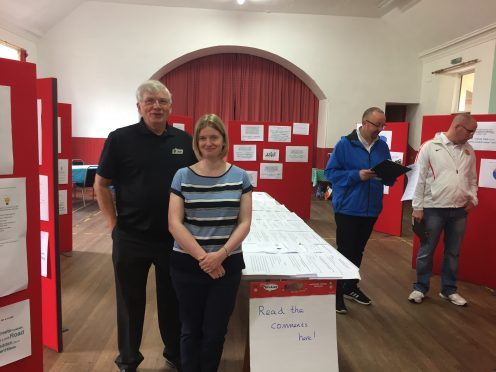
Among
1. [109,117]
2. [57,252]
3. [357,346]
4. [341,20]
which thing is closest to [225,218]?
[57,252]

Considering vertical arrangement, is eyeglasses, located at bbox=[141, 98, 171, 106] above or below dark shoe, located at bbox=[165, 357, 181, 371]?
above

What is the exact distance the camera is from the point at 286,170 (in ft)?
19.6

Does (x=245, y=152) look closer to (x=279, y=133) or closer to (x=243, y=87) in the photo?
(x=279, y=133)

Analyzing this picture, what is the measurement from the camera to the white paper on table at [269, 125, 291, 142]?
5.85 m

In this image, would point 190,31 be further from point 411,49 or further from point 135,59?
point 411,49

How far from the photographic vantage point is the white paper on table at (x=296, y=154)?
19.5 feet

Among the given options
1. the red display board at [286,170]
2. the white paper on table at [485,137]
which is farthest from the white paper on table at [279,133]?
the white paper on table at [485,137]

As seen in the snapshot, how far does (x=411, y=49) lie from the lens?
324 inches

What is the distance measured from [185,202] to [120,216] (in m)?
0.45

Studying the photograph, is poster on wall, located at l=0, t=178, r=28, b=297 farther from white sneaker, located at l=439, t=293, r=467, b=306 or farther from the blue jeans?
white sneaker, located at l=439, t=293, r=467, b=306

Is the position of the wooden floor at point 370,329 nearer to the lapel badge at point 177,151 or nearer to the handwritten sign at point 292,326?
the handwritten sign at point 292,326

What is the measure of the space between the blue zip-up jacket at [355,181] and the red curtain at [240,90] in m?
6.13

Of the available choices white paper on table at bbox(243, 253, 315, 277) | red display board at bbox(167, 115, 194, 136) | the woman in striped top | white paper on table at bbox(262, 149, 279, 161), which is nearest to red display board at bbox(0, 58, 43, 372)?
the woman in striped top

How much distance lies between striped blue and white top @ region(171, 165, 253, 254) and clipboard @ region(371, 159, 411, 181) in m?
1.29
